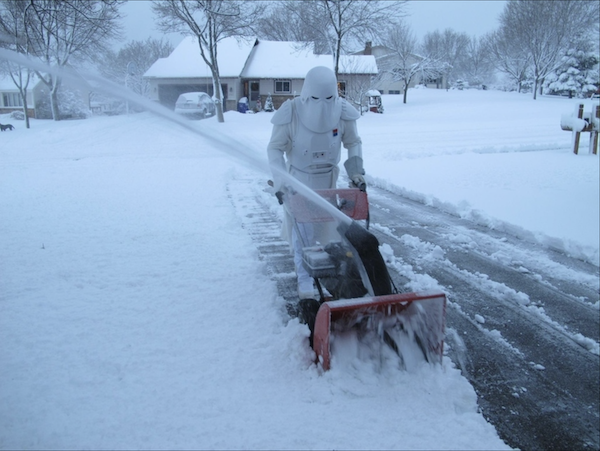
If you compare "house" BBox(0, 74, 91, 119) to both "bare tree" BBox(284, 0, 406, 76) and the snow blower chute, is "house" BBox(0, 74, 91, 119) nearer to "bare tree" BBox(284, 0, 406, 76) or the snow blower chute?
"bare tree" BBox(284, 0, 406, 76)

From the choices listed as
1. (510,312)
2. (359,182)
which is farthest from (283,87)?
(510,312)

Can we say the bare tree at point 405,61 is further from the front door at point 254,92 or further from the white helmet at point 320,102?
the white helmet at point 320,102

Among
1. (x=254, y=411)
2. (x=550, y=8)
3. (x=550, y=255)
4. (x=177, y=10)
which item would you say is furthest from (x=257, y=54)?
(x=254, y=411)

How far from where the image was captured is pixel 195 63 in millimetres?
34156

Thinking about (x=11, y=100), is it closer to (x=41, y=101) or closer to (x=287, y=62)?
(x=41, y=101)

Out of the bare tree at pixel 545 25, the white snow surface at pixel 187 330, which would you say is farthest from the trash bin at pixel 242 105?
the white snow surface at pixel 187 330

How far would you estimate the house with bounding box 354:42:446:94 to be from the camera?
42.6 m

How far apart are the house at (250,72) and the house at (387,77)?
7.89ft

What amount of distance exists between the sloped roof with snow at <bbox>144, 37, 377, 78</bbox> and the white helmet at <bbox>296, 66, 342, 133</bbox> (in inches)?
1198

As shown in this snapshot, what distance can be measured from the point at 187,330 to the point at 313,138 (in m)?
1.98

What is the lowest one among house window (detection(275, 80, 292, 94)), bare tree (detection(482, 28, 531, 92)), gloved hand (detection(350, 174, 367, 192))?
gloved hand (detection(350, 174, 367, 192))

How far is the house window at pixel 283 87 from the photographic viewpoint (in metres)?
37.2

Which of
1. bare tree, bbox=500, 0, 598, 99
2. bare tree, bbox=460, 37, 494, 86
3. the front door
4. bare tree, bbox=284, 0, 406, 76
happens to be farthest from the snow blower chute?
bare tree, bbox=460, 37, 494, 86

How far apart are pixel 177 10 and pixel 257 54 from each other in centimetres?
1311
